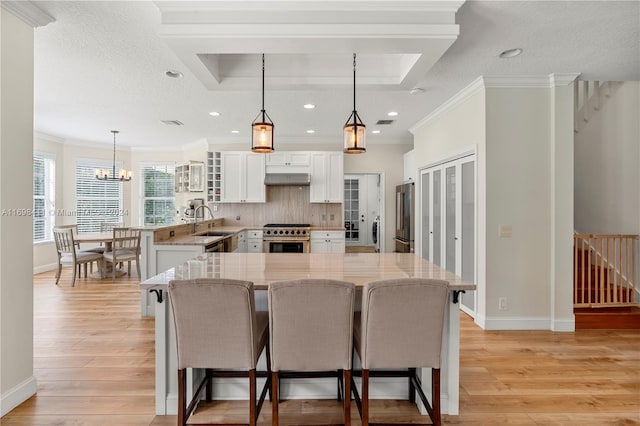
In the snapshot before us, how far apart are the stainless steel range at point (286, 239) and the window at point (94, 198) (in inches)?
153

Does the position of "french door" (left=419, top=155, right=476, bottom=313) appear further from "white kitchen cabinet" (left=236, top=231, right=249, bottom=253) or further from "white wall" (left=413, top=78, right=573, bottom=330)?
"white kitchen cabinet" (left=236, top=231, right=249, bottom=253)

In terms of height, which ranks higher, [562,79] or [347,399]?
[562,79]

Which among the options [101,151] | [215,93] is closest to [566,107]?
[215,93]

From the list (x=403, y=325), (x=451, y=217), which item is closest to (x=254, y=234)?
(x=451, y=217)

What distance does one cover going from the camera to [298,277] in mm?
2119

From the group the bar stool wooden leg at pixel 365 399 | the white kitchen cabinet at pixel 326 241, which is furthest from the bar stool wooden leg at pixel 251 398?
the white kitchen cabinet at pixel 326 241

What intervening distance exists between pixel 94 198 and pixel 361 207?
20.0ft

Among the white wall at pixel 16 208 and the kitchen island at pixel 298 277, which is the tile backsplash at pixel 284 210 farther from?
the white wall at pixel 16 208

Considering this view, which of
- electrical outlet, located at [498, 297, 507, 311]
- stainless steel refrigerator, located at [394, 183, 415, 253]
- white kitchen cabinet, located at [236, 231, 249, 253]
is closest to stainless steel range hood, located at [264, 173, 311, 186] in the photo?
white kitchen cabinet, located at [236, 231, 249, 253]

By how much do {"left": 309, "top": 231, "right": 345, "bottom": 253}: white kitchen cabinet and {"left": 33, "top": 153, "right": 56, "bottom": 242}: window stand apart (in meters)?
5.10

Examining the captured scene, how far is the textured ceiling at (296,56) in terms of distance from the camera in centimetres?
Answer: 227

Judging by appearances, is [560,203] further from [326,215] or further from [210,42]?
[326,215]

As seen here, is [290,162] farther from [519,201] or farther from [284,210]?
[519,201]

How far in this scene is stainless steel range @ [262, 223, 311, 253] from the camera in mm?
6090
